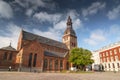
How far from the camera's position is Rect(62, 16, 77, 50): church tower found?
6681 cm

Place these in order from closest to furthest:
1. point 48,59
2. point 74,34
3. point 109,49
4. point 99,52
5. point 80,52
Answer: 1. point 48,59
2. point 80,52
3. point 109,49
4. point 99,52
5. point 74,34

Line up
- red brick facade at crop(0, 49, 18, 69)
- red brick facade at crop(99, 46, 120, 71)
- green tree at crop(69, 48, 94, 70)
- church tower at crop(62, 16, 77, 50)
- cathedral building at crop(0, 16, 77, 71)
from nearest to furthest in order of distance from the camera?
red brick facade at crop(0, 49, 18, 69) → cathedral building at crop(0, 16, 77, 71) → green tree at crop(69, 48, 94, 70) → red brick facade at crop(99, 46, 120, 71) → church tower at crop(62, 16, 77, 50)

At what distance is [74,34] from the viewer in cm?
7106

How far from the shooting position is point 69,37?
66812 millimetres

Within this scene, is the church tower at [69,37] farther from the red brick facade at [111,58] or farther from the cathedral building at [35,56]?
the red brick facade at [111,58]

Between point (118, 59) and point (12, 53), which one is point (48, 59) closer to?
point (12, 53)

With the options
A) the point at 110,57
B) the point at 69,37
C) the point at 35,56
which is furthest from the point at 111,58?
the point at 35,56

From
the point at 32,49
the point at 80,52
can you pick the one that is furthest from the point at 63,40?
the point at 32,49

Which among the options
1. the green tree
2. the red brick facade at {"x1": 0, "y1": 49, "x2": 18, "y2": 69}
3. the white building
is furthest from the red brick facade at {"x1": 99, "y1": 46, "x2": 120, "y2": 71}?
the red brick facade at {"x1": 0, "y1": 49, "x2": 18, "y2": 69}

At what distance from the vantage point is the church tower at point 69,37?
66.8 metres

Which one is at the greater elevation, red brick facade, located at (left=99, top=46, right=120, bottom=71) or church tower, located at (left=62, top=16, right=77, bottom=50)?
church tower, located at (left=62, top=16, right=77, bottom=50)

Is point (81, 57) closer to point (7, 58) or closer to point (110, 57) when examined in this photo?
point (110, 57)

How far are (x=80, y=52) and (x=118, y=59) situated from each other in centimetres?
1796

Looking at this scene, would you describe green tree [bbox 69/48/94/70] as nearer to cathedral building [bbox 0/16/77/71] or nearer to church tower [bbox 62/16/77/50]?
cathedral building [bbox 0/16/77/71]
